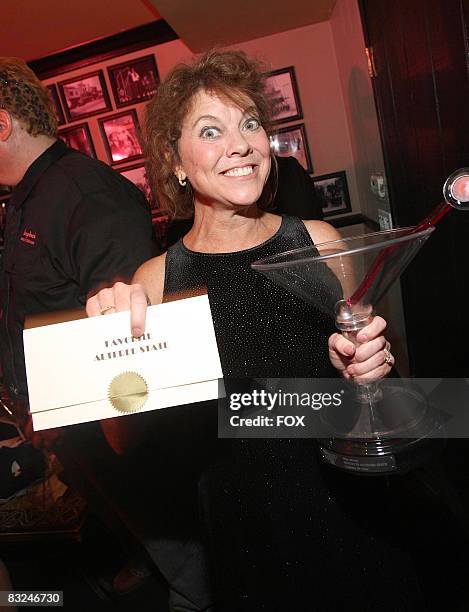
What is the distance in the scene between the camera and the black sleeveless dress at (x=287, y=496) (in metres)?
1.38

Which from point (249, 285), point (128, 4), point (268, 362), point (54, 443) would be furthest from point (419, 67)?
point (128, 4)

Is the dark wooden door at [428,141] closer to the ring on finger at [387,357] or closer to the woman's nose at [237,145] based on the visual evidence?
the woman's nose at [237,145]

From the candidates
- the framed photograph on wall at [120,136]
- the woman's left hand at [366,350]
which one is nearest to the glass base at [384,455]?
the woman's left hand at [366,350]

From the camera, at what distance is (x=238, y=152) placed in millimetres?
1312

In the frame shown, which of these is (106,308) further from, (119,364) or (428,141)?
(428,141)

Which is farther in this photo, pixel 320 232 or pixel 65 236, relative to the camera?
pixel 65 236

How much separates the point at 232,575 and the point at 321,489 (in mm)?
366

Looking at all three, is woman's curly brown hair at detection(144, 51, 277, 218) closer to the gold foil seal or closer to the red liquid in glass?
the red liquid in glass

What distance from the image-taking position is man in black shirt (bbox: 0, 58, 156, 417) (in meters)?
1.73

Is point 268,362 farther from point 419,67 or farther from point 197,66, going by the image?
point 419,67

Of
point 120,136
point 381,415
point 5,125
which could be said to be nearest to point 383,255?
point 381,415

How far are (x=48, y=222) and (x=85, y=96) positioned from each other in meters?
3.08

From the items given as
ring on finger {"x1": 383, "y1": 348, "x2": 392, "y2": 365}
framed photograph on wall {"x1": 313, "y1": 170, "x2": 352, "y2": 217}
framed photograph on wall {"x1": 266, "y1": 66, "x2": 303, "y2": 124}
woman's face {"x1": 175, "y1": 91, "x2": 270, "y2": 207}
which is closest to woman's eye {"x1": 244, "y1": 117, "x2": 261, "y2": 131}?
woman's face {"x1": 175, "y1": 91, "x2": 270, "y2": 207}

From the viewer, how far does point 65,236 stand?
1.78 metres
